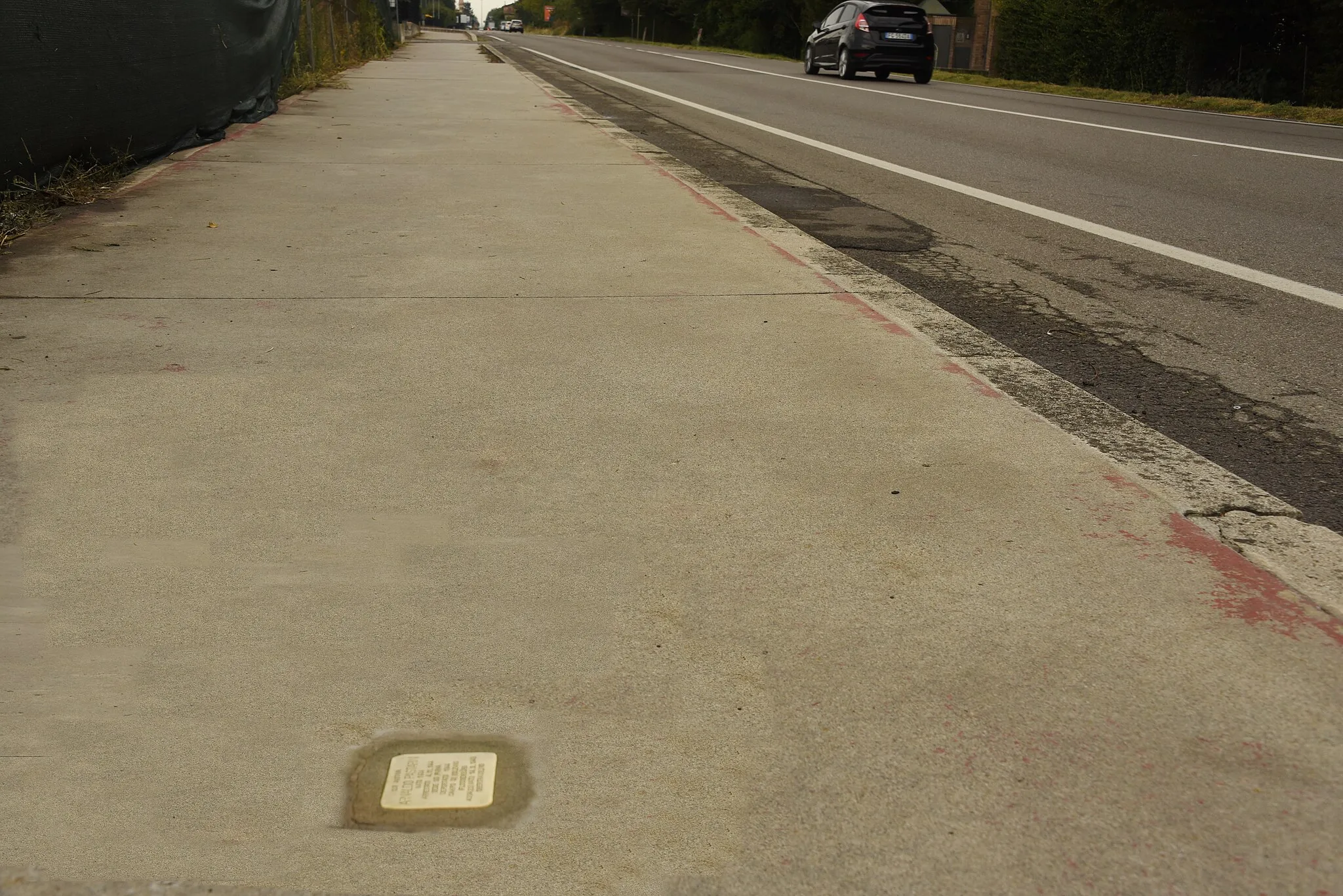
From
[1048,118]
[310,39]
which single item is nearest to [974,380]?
[1048,118]

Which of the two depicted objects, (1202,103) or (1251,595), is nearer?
(1251,595)

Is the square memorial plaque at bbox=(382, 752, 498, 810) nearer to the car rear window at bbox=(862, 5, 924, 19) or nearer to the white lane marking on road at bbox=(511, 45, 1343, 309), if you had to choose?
the white lane marking on road at bbox=(511, 45, 1343, 309)

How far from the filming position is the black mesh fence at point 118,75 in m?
7.05

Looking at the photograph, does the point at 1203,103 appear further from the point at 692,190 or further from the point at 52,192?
the point at 52,192

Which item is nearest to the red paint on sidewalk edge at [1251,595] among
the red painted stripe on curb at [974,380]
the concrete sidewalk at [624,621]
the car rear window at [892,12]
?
the concrete sidewalk at [624,621]

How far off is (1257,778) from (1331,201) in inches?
328

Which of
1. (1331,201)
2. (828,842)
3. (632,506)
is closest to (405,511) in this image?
(632,506)

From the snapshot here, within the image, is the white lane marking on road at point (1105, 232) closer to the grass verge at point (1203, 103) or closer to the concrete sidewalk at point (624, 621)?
the concrete sidewalk at point (624, 621)

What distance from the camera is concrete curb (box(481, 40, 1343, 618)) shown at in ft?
10.2

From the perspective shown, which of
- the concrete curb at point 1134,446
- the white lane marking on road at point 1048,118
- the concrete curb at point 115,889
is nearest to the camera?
the concrete curb at point 115,889

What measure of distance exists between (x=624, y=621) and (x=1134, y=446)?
6.48 feet

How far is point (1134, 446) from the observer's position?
3910mm

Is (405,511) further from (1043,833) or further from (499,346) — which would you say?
(1043,833)

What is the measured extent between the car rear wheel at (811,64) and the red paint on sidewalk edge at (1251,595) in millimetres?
26539
